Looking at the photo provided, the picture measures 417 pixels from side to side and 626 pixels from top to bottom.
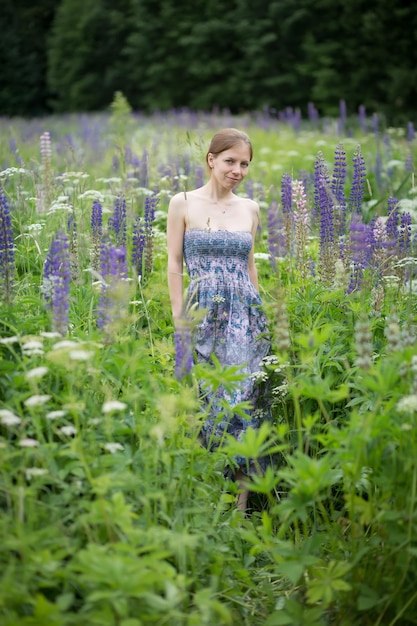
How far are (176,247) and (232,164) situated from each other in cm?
54


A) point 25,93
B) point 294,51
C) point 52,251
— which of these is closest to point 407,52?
point 294,51

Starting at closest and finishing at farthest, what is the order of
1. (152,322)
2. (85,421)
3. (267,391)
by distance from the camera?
(85,421) → (267,391) → (152,322)

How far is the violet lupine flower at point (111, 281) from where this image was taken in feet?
9.22

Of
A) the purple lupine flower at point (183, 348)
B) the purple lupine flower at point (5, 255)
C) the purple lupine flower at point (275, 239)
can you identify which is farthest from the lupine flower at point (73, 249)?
the purple lupine flower at point (183, 348)

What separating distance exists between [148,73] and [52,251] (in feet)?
81.9

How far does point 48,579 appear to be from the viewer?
2.32 metres

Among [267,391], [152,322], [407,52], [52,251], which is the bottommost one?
[267,391]

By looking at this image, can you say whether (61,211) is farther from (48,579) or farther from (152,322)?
(48,579)

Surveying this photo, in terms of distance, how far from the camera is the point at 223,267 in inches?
154

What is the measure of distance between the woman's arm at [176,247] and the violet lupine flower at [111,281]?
51cm

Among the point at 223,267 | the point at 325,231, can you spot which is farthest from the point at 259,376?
the point at 325,231

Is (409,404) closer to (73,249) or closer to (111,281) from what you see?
(111,281)

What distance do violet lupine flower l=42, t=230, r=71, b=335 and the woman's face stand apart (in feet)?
3.13

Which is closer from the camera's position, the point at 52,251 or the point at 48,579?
the point at 48,579
